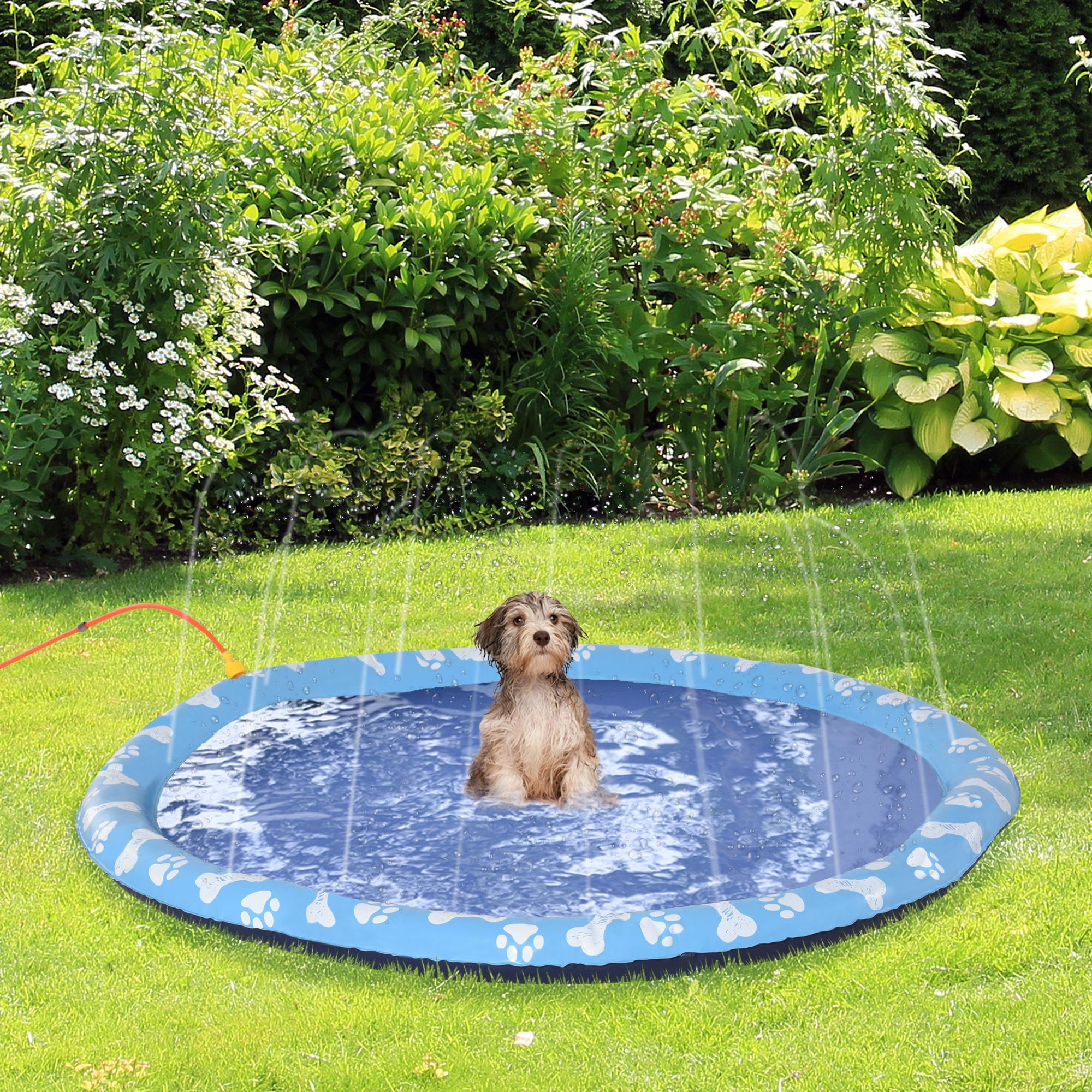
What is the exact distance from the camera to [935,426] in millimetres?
9594

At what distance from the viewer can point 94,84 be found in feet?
23.6

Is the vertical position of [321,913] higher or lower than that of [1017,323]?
higher

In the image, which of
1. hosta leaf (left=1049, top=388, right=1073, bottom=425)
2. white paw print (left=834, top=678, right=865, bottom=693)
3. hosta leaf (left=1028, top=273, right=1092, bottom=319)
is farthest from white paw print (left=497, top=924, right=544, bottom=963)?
hosta leaf (left=1028, top=273, right=1092, bottom=319)

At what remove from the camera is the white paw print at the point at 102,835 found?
435cm

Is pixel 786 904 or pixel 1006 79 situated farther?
pixel 1006 79

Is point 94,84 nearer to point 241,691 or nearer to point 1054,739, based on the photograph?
point 241,691

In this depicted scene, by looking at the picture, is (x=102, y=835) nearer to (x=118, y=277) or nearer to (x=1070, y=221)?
(x=118, y=277)

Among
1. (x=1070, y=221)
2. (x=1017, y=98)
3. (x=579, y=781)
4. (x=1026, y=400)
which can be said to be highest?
(x=1017, y=98)

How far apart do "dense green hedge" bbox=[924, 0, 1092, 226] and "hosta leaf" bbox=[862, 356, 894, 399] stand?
4.63 metres

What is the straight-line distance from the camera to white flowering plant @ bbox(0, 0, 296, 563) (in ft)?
24.0

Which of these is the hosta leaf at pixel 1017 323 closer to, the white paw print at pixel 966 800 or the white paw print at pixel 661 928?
the white paw print at pixel 966 800

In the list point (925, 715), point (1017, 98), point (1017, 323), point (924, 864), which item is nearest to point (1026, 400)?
point (1017, 323)

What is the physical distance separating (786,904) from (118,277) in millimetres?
5431

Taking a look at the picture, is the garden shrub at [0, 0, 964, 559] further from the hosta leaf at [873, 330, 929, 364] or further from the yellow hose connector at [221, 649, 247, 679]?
the yellow hose connector at [221, 649, 247, 679]
